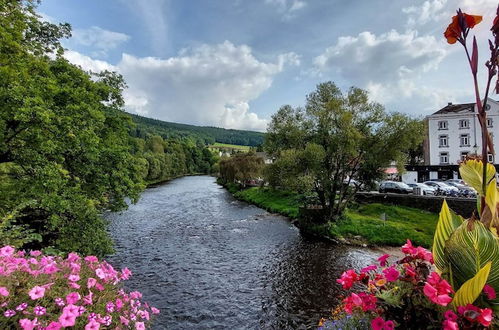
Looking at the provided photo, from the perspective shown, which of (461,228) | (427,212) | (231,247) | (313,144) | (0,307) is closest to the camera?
(461,228)

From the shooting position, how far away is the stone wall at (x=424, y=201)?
21.6 meters

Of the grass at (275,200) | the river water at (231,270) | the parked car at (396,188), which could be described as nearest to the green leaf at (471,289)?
the river water at (231,270)

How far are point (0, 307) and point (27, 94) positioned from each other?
27.2 feet

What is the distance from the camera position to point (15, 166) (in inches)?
382

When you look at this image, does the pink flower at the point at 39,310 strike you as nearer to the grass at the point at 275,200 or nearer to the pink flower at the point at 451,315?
the pink flower at the point at 451,315

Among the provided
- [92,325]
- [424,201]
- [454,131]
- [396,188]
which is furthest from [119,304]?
[454,131]

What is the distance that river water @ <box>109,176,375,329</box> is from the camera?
9.50 meters

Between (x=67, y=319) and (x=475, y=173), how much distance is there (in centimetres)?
362

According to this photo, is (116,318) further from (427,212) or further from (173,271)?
(427,212)

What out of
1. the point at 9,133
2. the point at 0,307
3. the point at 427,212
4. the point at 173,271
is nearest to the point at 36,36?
the point at 9,133

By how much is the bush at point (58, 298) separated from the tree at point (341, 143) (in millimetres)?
17135

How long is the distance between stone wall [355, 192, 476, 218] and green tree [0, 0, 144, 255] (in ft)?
74.7

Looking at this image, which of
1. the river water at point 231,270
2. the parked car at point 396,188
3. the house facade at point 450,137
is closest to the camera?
the river water at point 231,270

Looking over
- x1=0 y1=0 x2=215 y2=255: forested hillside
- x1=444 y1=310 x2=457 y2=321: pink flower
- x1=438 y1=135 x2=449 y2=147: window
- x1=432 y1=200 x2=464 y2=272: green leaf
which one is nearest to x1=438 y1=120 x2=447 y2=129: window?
x1=438 y1=135 x2=449 y2=147: window
